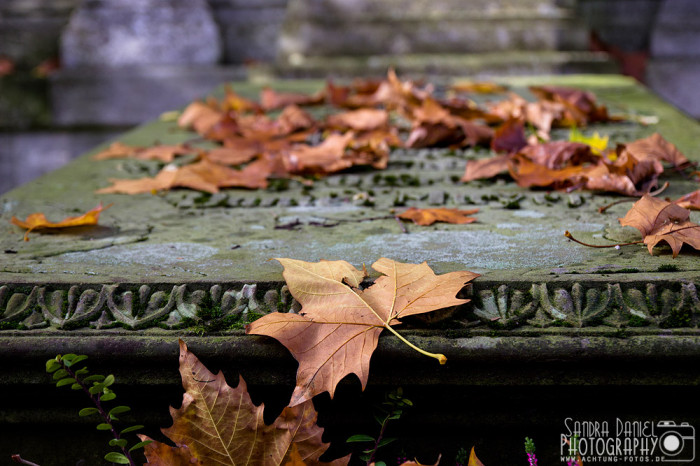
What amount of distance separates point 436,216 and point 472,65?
2.59 m

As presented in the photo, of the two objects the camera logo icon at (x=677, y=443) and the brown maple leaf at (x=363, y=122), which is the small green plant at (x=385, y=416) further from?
the brown maple leaf at (x=363, y=122)

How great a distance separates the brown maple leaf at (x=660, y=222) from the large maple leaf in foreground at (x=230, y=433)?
64 cm

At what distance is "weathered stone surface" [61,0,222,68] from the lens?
4.02 meters

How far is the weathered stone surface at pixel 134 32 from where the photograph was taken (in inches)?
158

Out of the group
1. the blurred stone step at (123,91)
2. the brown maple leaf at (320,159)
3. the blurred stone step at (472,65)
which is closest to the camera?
the brown maple leaf at (320,159)

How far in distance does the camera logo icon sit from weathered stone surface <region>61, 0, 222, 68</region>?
386 centimetres

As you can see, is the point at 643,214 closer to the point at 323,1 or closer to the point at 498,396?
the point at 498,396

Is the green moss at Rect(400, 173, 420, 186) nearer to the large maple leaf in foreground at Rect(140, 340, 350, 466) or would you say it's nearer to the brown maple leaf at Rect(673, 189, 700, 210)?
the brown maple leaf at Rect(673, 189, 700, 210)

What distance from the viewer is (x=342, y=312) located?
0.89m

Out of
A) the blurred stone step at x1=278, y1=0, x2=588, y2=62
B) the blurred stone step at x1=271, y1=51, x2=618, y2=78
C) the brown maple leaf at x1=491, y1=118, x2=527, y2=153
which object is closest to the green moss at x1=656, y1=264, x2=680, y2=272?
the brown maple leaf at x1=491, y1=118, x2=527, y2=153

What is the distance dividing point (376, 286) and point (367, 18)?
330cm

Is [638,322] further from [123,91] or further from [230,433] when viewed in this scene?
[123,91]

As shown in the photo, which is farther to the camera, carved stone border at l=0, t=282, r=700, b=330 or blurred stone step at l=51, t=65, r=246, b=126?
blurred stone step at l=51, t=65, r=246, b=126

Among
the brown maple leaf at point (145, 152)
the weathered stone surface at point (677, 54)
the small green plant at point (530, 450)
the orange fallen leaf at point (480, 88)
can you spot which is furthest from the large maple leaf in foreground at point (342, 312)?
the weathered stone surface at point (677, 54)
